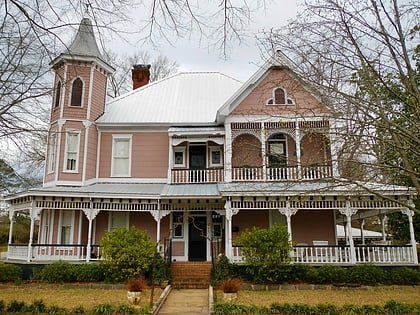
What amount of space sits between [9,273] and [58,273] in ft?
6.52

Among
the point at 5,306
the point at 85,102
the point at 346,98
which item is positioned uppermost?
the point at 85,102

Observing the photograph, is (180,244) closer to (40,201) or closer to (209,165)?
(209,165)

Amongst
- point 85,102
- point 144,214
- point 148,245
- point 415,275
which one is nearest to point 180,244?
point 144,214

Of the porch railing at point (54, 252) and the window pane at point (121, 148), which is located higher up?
the window pane at point (121, 148)

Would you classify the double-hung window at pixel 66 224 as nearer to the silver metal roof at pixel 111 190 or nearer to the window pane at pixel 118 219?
the silver metal roof at pixel 111 190

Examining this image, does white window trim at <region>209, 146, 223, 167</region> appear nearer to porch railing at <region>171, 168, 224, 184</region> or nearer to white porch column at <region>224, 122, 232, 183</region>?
porch railing at <region>171, 168, 224, 184</region>

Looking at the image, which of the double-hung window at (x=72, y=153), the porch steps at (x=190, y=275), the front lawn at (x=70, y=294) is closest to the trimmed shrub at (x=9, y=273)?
the front lawn at (x=70, y=294)

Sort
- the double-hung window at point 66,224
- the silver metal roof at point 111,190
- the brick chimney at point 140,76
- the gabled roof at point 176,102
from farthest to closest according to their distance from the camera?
1. the brick chimney at point 140,76
2. the gabled roof at point 176,102
3. the double-hung window at point 66,224
4. the silver metal roof at point 111,190

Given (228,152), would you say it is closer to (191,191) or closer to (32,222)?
(191,191)

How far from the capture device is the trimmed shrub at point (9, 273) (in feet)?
46.4

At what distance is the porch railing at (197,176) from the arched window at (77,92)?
5.74m

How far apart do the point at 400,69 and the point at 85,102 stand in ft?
48.2

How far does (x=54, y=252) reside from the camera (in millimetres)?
15664

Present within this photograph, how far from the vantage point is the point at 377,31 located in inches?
278
